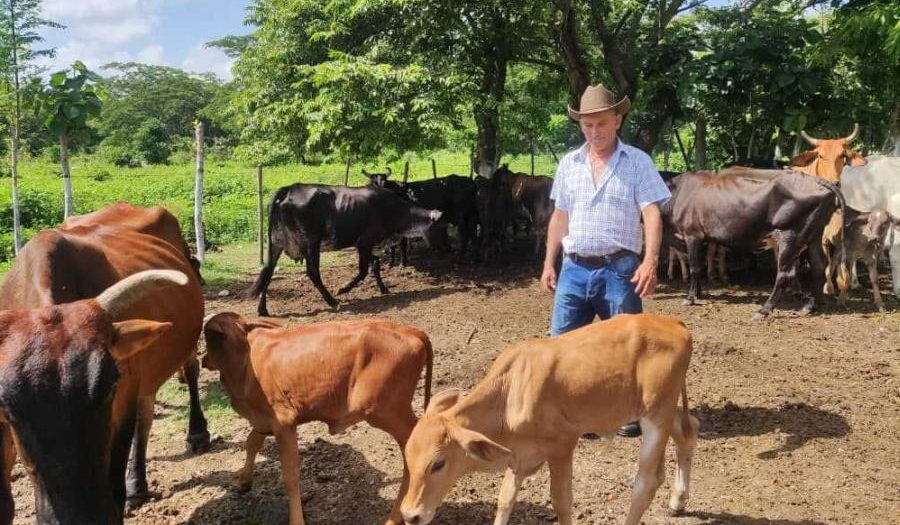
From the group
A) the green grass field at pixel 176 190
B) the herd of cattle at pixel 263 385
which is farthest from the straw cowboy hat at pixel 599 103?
the green grass field at pixel 176 190

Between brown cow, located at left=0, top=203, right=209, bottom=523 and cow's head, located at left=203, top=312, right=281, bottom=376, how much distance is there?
0.31 m

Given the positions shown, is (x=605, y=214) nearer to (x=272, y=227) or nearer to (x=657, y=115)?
(x=272, y=227)

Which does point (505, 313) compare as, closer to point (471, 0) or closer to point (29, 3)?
point (471, 0)

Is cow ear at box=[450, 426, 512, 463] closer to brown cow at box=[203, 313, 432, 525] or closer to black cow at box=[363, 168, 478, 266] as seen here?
brown cow at box=[203, 313, 432, 525]

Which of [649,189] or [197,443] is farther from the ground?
[649,189]

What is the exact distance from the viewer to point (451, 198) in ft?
45.9

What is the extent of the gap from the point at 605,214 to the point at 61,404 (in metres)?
3.12

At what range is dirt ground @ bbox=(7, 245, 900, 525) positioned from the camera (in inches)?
167

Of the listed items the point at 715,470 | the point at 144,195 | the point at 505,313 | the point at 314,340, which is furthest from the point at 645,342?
the point at 144,195

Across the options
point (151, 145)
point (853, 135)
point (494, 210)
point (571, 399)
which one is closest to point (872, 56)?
point (853, 135)

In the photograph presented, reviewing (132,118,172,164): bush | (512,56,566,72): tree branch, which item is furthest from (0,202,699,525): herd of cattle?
(132,118,172,164): bush

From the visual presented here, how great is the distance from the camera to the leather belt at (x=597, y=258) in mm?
4539

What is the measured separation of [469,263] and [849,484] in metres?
9.07

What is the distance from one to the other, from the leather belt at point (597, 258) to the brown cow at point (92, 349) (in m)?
2.59
